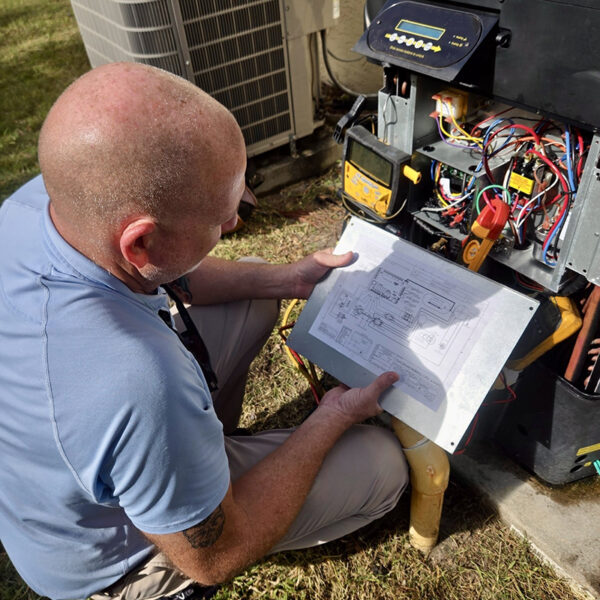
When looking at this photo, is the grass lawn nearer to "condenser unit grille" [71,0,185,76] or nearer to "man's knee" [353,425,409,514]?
"man's knee" [353,425,409,514]

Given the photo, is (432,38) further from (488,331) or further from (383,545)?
(383,545)

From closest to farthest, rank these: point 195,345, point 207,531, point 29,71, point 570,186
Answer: point 207,531 → point 570,186 → point 195,345 → point 29,71

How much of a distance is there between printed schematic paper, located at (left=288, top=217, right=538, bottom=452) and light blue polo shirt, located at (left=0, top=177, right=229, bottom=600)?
1.73 ft

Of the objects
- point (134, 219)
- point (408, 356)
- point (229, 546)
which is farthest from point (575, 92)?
point (229, 546)

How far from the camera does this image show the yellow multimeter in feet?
5.36

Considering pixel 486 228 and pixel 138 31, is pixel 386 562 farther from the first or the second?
pixel 138 31

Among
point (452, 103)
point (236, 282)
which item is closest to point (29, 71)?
point (236, 282)

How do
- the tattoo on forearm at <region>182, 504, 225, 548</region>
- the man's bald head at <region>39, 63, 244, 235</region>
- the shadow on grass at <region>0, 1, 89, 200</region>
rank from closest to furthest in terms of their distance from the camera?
the man's bald head at <region>39, 63, 244, 235</region>
the tattoo on forearm at <region>182, 504, 225, 548</region>
the shadow on grass at <region>0, 1, 89, 200</region>

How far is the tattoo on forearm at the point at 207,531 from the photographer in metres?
1.16

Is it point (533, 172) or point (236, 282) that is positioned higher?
point (533, 172)

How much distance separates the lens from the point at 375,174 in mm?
1724

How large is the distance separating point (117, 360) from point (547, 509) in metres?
1.48

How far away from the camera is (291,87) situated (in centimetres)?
315

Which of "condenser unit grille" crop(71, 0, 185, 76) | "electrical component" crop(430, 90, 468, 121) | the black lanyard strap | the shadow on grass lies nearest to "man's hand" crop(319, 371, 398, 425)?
the black lanyard strap
